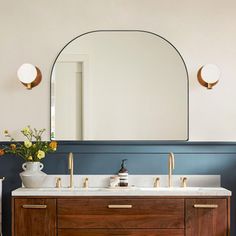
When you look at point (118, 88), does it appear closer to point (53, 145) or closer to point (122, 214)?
point (53, 145)

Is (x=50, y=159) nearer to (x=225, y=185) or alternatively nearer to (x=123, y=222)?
(x=123, y=222)

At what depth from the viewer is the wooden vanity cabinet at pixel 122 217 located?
312 cm

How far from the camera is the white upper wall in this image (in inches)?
142

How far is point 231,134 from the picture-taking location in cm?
360

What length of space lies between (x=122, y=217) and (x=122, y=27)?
1.41 metres

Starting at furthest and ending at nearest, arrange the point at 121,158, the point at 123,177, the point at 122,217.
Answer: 1. the point at 121,158
2. the point at 123,177
3. the point at 122,217

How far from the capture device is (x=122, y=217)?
3117 millimetres

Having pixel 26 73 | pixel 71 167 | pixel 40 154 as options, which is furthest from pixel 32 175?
pixel 26 73

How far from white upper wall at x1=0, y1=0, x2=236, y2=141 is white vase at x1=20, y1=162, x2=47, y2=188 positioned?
1.11ft

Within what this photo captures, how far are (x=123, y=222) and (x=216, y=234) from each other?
0.61m

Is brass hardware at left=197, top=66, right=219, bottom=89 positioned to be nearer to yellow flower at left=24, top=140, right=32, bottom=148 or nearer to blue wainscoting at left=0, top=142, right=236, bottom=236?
blue wainscoting at left=0, top=142, right=236, bottom=236

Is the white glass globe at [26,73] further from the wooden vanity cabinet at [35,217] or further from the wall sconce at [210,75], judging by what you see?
the wall sconce at [210,75]

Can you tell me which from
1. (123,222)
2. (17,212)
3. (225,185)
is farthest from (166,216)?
(17,212)

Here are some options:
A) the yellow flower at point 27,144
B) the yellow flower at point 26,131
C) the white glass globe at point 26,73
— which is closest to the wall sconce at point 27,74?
the white glass globe at point 26,73
